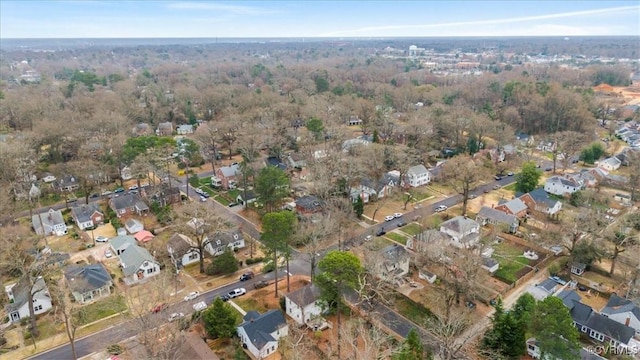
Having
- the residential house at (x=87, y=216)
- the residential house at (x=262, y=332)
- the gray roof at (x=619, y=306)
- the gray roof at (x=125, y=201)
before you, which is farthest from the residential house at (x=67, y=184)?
the gray roof at (x=619, y=306)

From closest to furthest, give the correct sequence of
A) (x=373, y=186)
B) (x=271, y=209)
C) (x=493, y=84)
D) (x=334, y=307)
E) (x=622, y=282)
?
(x=334, y=307) < (x=622, y=282) < (x=271, y=209) < (x=373, y=186) < (x=493, y=84)

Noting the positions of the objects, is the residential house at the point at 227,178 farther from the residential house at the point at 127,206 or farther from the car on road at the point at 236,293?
the car on road at the point at 236,293

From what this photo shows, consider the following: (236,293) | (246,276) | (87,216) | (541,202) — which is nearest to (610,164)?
(541,202)

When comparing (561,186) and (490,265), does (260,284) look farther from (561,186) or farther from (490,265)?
(561,186)

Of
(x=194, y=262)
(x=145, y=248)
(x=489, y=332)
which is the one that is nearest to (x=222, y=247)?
(x=194, y=262)

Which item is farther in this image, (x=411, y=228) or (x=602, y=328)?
(x=411, y=228)

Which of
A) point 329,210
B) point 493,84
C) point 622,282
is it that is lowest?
point 622,282

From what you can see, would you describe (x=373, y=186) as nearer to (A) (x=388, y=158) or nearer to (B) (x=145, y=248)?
(A) (x=388, y=158)
